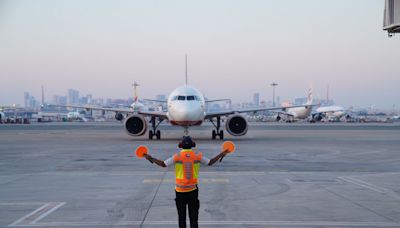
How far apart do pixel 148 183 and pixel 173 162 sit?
5.99 m

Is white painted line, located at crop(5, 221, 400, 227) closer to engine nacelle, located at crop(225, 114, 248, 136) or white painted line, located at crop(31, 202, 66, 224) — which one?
white painted line, located at crop(31, 202, 66, 224)

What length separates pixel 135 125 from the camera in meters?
34.4

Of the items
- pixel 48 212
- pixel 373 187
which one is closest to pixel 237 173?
pixel 373 187

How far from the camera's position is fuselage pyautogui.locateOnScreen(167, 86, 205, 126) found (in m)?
30.9

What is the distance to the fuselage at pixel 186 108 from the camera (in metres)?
30.9

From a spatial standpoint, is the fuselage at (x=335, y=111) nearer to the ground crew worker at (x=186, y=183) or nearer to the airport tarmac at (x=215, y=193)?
the airport tarmac at (x=215, y=193)

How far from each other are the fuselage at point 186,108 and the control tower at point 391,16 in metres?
19.5

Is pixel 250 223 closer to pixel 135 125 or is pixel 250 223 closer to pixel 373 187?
pixel 373 187

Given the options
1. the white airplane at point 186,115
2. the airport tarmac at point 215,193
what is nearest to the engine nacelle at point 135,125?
the white airplane at point 186,115

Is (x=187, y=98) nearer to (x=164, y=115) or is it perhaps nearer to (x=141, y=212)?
(x=164, y=115)

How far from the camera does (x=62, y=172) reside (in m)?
15.7

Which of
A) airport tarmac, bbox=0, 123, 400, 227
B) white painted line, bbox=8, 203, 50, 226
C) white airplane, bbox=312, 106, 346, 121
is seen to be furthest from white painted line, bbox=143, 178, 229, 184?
white airplane, bbox=312, 106, 346, 121

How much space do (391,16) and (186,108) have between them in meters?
20.0

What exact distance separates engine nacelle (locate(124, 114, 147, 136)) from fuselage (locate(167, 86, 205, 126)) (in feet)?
7.65
